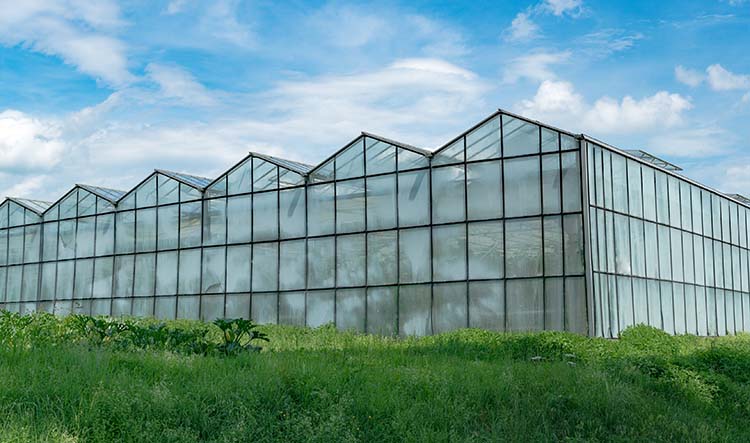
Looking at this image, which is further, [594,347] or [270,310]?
[270,310]

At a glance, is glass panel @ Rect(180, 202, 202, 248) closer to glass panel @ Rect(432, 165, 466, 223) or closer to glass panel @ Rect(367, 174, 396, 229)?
glass panel @ Rect(367, 174, 396, 229)

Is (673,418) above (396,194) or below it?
below

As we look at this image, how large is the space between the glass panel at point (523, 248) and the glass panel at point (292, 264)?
7865 millimetres

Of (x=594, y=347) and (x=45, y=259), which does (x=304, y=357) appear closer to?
(x=594, y=347)

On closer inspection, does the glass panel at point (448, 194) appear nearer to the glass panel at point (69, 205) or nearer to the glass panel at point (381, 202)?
the glass panel at point (381, 202)

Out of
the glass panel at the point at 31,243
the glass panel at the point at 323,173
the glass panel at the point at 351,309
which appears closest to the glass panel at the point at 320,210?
the glass panel at the point at 323,173

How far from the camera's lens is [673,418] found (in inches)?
539

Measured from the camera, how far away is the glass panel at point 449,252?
84.7 feet

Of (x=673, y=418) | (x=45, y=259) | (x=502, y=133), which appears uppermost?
(x=502, y=133)

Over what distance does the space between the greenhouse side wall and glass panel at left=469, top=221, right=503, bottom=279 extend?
2822 mm

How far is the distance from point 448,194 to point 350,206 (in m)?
3.81

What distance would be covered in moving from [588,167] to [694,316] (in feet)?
31.2

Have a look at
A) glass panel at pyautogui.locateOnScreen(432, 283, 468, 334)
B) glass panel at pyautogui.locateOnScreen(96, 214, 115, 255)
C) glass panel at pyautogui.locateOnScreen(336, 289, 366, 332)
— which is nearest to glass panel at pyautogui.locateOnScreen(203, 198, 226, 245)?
glass panel at pyautogui.locateOnScreen(96, 214, 115, 255)

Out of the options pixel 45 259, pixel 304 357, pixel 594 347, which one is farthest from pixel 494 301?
pixel 45 259
